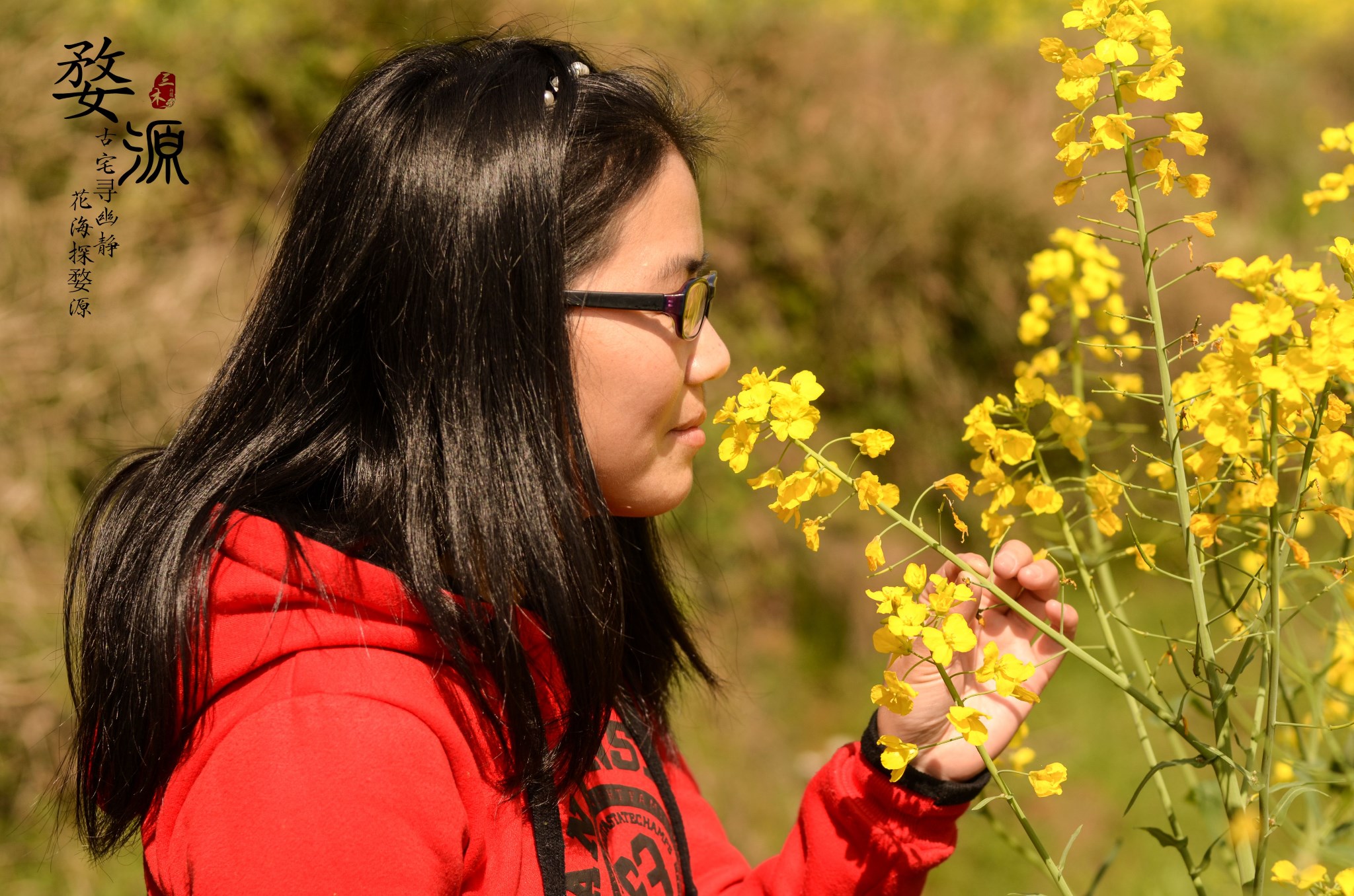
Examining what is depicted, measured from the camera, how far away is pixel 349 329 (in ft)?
3.16

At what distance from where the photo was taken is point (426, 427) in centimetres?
91

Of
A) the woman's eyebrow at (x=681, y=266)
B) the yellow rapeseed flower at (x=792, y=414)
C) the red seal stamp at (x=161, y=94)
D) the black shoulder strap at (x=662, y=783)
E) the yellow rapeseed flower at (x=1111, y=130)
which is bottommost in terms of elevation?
the black shoulder strap at (x=662, y=783)

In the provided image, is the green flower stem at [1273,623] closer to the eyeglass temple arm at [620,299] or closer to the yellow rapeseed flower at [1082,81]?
the yellow rapeseed flower at [1082,81]

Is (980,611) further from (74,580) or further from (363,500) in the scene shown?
(74,580)

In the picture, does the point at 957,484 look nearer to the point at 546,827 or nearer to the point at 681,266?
the point at 681,266

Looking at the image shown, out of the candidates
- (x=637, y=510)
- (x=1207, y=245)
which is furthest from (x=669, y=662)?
(x=1207, y=245)

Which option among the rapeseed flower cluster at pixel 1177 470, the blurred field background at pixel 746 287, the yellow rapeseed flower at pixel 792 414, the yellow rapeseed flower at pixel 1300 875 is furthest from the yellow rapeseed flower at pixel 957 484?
the blurred field background at pixel 746 287

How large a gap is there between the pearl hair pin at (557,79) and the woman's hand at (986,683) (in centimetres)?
57

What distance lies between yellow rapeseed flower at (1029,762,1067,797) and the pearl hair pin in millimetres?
692

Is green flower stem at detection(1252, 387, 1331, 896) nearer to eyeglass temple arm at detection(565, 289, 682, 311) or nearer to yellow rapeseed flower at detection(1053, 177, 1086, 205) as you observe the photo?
yellow rapeseed flower at detection(1053, 177, 1086, 205)

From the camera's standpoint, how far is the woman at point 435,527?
0.79m

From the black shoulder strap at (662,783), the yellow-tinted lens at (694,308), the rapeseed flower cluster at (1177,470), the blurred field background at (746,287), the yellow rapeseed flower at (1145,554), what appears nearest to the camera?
the rapeseed flower cluster at (1177,470)

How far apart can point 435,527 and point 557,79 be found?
0.44 metres

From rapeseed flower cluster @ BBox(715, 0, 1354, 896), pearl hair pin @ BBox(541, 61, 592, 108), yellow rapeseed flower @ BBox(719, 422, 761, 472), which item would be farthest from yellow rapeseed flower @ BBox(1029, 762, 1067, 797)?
pearl hair pin @ BBox(541, 61, 592, 108)
